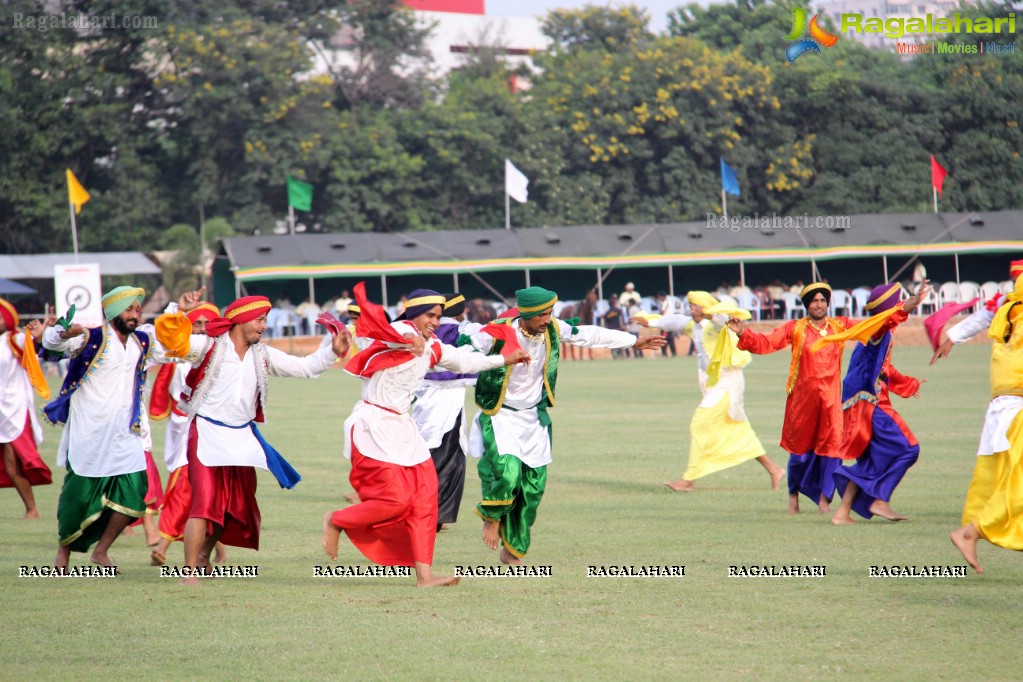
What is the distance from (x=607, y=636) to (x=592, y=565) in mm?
1817

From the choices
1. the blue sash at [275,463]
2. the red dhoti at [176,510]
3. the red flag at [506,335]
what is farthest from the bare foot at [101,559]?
the red flag at [506,335]

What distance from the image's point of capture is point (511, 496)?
8242mm

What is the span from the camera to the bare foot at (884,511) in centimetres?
962

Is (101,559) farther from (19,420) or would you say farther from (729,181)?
(729,181)

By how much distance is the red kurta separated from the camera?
10.1 m

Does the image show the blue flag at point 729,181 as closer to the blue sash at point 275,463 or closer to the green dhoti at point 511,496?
the green dhoti at point 511,496

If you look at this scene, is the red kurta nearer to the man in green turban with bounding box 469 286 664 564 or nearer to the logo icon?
the man in green turban with bounding box 469 286 664 564

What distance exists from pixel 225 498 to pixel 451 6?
69.3m

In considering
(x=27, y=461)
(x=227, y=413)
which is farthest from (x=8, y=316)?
(x=227, y=413)

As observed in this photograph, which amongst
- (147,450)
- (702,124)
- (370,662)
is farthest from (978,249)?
(370,662)

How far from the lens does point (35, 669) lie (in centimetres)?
577

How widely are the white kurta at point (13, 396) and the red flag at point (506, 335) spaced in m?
4.41

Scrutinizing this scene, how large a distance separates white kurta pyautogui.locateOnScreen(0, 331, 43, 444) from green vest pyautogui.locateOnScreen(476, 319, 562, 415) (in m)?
4.24

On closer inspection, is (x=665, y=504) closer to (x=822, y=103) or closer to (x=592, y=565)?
(x=592, y=565)
